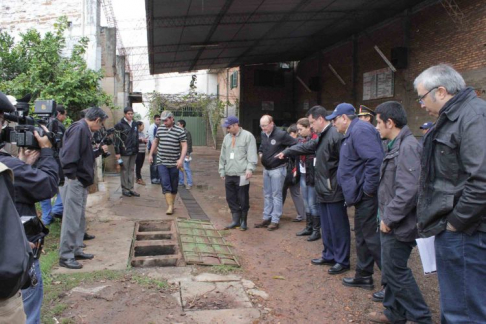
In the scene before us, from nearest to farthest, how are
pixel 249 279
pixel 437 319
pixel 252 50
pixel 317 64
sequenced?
pixel 437 319, pixel 249 279, pixel 252 50, pixel 317 64

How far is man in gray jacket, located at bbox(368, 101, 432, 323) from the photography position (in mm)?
3207

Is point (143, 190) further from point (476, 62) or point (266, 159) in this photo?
point (476, 62)

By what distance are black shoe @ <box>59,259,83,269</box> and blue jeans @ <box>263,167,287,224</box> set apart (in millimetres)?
3181

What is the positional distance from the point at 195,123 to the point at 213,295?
25558 mm

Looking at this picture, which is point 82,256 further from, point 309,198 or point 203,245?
point 309,198

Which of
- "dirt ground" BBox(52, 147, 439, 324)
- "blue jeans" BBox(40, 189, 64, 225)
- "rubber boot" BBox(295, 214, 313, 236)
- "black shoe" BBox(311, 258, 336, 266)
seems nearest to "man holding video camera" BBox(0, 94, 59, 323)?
"dirt ground" BBox(52, 147, 439, 324)

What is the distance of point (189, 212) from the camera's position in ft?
25.8

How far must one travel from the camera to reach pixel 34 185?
2.46m

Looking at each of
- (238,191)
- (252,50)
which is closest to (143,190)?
(238,191)

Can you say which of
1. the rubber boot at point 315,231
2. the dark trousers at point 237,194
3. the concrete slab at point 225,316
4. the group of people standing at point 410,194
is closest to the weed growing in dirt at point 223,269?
the concrete slab at point 225,316

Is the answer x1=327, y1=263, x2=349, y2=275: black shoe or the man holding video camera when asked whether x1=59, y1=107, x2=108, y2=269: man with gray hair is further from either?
x1=327, y1=263, x2=349, y2=275: black shoe

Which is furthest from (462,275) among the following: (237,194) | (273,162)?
(237,194)

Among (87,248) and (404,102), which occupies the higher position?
(404,102)

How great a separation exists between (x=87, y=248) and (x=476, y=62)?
10.5 m
